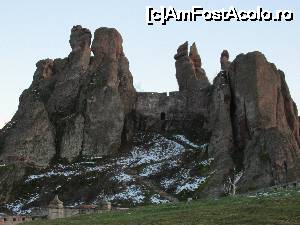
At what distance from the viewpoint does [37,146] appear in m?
99.3

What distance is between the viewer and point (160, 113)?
10825 cm

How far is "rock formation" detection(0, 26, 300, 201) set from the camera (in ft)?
Answer: 262

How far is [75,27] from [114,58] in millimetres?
10484

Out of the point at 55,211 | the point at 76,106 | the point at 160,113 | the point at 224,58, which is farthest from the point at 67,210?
the point at 224,58

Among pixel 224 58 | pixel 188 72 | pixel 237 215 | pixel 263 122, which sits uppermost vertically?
pixel 224 58

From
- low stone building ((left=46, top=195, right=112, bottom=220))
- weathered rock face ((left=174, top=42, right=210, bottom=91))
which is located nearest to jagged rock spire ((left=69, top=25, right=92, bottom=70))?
weathered rock face ((left=174, top=42, right=210, bottom=91))

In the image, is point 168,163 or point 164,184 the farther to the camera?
point 168,163

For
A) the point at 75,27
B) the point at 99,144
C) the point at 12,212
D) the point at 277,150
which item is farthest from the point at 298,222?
the point at 75,27

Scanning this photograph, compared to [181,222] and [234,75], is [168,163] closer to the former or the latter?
[234,75]

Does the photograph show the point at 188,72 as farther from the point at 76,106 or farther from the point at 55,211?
the point at 55,211

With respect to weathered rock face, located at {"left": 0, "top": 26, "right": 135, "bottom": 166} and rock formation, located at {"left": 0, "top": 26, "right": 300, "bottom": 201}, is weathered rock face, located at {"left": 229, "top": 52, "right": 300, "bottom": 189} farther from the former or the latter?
weathered rock face, located at {"left": 0, "top": 26, "right": 135, "bottom": 166}

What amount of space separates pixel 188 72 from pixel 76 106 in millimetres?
21700

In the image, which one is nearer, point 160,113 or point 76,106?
point 76,106

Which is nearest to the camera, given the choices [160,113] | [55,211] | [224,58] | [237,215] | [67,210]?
[237,215]
